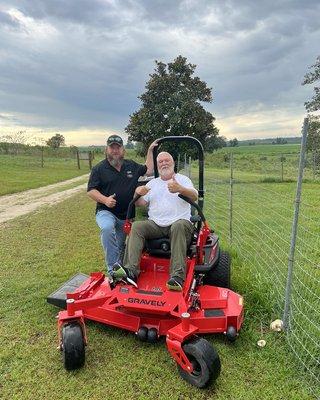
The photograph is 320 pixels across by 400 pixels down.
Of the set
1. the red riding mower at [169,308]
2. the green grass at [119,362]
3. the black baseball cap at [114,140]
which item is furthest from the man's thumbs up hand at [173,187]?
the green grass at [119,362]

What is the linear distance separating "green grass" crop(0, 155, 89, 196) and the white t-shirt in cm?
1216

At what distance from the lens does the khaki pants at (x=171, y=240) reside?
3887 millimetres

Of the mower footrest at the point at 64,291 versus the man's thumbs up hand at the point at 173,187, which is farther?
the mower footrest at the point at 64,291

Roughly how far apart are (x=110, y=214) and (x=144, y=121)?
7.51 meters

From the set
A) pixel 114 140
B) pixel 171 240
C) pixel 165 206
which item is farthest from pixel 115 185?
pixel 171 240

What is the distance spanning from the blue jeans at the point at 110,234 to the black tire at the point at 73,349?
1.41 meters

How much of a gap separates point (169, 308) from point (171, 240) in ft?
2.42

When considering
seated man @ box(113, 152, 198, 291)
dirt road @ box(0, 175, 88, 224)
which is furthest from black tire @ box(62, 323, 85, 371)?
dirt road @ box(0, 175, 88, 224)

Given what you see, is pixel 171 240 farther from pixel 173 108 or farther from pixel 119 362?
pixel 173 108

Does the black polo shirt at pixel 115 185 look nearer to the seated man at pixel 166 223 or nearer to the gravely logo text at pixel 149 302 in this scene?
the seated man at pixel 166 223

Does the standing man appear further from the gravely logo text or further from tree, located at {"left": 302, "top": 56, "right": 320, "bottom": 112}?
tree, located at {"left": 302, "top": 56, "right": 320, "bottom": 112}

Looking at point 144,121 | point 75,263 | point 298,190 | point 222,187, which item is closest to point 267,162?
point 222,187

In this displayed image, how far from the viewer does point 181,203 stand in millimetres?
4422

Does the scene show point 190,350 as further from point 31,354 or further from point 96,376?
point 31,354
